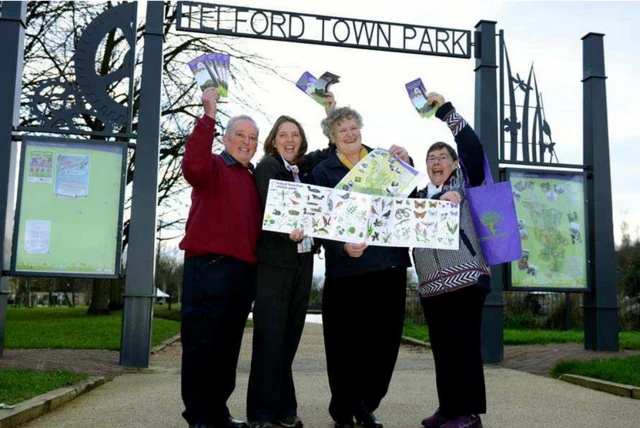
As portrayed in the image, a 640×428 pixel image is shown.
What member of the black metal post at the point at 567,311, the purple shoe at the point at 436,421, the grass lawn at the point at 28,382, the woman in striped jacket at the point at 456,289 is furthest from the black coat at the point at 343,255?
the black metal post at the point at 567,311

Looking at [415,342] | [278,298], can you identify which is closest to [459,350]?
[278,298]

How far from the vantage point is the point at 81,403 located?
520 centimetres

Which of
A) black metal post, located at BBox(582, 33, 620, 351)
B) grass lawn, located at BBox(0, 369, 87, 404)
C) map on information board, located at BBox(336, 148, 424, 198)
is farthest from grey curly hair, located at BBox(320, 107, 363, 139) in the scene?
black metal post, located at BBox(582, 33, 620, 351)

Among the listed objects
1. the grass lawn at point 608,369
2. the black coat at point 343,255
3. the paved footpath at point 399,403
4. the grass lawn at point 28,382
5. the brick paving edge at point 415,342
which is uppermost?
the black coat at point 343,255

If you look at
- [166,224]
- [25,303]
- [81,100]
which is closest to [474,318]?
[81,100]

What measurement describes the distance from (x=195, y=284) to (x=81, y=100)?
481 centimetres

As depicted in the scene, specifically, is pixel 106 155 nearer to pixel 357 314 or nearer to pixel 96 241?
pixel 96 241

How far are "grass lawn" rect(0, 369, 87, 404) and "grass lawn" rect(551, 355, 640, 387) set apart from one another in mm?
4785

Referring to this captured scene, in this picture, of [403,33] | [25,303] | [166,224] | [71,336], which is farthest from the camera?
[25,303]

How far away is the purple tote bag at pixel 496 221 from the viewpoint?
412cm

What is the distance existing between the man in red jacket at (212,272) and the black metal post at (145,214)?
12.1 ft

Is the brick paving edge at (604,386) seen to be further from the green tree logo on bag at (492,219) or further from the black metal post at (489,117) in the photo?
the green tree logo on bag at (492,219)

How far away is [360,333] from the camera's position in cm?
414

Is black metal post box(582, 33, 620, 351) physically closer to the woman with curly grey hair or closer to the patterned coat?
the patterned coat
